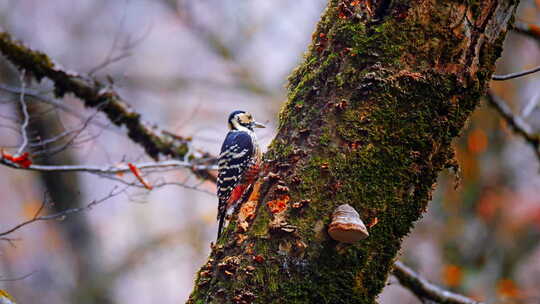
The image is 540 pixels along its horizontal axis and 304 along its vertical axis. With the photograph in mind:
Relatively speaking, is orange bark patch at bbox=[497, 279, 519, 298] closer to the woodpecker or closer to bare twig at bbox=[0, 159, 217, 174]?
the woodpecker

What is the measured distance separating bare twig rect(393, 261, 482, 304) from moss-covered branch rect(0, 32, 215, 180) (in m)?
1.98

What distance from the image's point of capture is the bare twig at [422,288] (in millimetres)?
3438

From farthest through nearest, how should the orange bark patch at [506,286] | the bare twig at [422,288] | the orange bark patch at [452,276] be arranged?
the orange bark patch at [452,276] → the orange bark patch at [506,286] → the bare twig at [422,288]

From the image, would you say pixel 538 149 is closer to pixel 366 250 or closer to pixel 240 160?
pixel 240 160

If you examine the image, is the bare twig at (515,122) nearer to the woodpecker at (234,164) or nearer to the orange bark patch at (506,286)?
the woodpecker at (234,164)

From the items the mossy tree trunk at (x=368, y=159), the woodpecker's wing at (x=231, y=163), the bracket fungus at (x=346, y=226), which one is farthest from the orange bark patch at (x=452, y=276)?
the bracket fungus at (x=346, y=226)

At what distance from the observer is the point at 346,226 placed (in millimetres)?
1857

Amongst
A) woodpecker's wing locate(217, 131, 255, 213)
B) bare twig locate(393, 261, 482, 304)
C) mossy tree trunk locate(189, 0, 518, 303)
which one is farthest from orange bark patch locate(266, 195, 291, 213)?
woodpecker's wing locate(217, 131, 255, 213)

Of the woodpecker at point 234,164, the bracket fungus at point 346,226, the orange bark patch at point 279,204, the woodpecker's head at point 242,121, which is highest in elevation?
the woodpecker's head at point 242,121

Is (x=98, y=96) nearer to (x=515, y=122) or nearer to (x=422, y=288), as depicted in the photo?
(x=422, y=288)

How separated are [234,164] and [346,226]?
8.58 feet

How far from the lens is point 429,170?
2.16 metres

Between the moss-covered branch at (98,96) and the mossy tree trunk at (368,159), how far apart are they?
7.82 ft

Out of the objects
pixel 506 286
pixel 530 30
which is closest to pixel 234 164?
pixel 530 30
